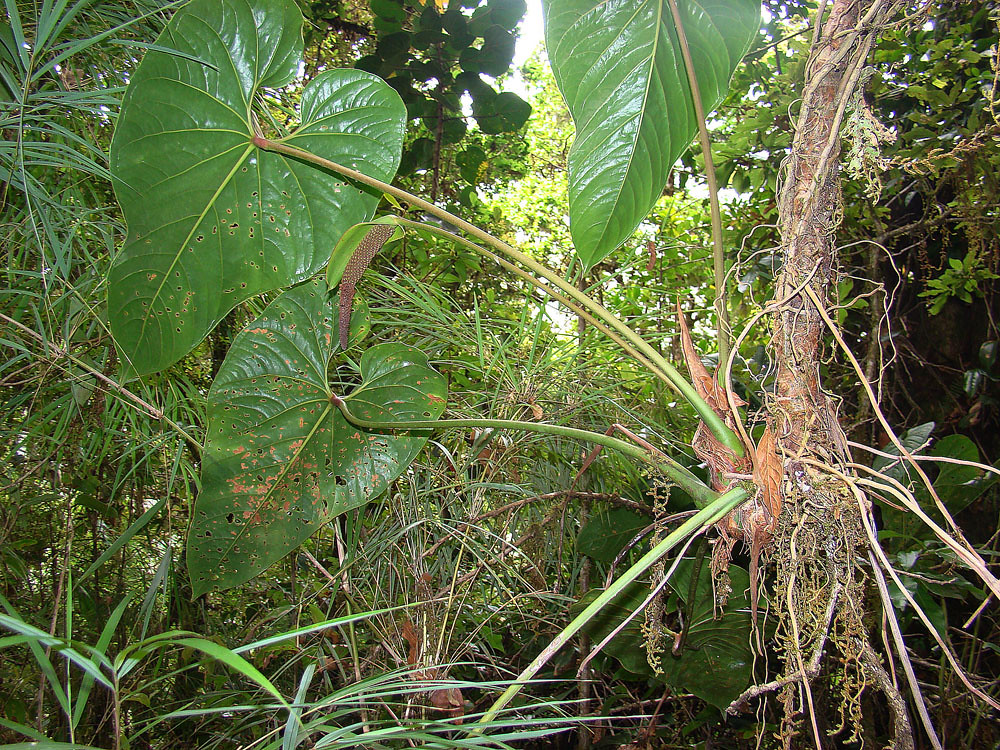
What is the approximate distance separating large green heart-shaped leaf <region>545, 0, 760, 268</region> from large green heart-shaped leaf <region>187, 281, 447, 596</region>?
15.1 inches

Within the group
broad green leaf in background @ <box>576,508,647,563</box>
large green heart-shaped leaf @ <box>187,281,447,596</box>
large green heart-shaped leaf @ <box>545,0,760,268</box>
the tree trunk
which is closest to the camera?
the tree trunk

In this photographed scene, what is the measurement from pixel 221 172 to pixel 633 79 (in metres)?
0.52

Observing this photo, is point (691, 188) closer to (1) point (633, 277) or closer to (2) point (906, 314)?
(1) point (633, 277)

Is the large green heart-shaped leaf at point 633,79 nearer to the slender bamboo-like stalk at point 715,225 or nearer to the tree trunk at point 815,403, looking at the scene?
the slender bamboo-like stalk at point 715,225

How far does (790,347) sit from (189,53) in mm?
750

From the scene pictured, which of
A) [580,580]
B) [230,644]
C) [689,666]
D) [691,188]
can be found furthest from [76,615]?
[691,188]

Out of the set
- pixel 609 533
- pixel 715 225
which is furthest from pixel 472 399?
pixel 715 225

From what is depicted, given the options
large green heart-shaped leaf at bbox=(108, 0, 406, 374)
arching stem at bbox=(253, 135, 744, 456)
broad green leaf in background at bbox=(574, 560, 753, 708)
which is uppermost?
large green heart-shaped leaf at bbox=(108, 0, 406, 374)

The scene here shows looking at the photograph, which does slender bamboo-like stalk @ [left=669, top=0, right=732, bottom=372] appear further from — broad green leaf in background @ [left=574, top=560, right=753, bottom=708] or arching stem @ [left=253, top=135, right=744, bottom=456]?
broad green leaf in background @ [left=574, top=560, right=753, bottom=708]

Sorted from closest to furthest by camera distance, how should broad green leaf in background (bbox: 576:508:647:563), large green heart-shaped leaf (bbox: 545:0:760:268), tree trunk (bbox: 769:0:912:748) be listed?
tree trunk (bbox: 769:0:912:748), large green heart-shaped leaf (bbox: 545:0:760:268), broad green leaf in background (bbox: 576:508:647:563)

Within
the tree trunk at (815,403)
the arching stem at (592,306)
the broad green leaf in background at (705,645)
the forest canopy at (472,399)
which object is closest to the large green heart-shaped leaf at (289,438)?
the forest canopy at (472,399)

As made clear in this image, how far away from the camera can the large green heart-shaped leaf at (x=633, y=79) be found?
2.10ft

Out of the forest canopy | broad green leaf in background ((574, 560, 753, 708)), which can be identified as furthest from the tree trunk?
broad green leaf in background ((574, 560, 753, 708))

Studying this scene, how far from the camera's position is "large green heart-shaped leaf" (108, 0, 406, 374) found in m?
0.70
